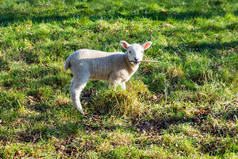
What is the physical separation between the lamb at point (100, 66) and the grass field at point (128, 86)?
27 cm

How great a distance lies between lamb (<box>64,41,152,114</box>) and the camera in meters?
4.59

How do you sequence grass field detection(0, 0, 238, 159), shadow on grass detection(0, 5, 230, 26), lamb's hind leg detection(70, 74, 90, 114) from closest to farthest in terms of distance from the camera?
grass field detection(0, 0, 238, 159) → lamb's hind leg detection(70, 74, 90, 114) → shadow on grass detection(0, 5, 230, 26)

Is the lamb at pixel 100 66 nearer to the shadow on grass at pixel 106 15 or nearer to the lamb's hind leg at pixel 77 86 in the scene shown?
the lamb's hind leg at pixel 77 86

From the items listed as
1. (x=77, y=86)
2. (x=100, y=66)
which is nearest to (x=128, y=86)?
(x=100, y=66)

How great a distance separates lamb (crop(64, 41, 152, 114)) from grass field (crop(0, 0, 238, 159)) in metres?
0.27

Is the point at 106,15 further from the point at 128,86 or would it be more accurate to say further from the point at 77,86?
the point at 77,86

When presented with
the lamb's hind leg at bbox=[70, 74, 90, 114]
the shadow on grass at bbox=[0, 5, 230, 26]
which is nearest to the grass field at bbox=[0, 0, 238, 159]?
the shadow on grass at bbox=[0, 5, 230, 26]

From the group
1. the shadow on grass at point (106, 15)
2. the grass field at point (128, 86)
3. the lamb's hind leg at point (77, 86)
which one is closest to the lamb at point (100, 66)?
the lamb's hind leg at point (77, 86)

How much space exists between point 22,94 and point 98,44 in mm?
2471

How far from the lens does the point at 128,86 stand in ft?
17.6

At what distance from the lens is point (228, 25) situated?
8.00 metres

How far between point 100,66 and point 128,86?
2.88 ft

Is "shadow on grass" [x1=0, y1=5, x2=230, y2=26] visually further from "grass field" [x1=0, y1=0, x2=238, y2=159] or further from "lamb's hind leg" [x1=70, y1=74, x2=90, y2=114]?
"lamb's hind leg" [x1=70, y1=74, x2=90, y2=114]

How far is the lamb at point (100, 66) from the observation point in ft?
15.0
